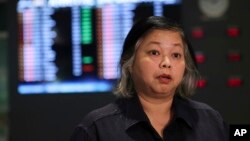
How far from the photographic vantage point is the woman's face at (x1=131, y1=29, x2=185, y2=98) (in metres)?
1.31

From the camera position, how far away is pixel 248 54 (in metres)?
2.46

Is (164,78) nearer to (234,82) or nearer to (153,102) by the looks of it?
(153,102)

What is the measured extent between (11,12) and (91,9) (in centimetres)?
44

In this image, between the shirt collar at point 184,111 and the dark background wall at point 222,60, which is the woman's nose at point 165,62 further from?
the dark background wall at point 222,60

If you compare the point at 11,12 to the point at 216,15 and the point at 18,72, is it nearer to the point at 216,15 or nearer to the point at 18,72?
the point at 18,72

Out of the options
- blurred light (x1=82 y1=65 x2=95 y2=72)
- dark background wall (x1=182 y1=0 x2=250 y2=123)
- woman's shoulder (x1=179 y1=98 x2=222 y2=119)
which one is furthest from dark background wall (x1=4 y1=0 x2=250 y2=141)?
woman's shoulder (x1=179 y1=98 x2=222 y2=119)

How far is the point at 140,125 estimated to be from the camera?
1302 mm

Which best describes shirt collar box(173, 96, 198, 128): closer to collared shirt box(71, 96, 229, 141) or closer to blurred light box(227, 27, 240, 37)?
collared shirt box(71, 96, 229, 141)

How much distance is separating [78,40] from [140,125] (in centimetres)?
127

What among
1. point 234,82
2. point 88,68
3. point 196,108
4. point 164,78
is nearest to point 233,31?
point 234,82

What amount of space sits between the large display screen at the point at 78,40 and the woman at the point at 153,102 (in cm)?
109

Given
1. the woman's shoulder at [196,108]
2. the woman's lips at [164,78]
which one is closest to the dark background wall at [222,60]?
the woman's shoulder at [196,108]

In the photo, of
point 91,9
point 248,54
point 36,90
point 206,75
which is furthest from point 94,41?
point 248,54

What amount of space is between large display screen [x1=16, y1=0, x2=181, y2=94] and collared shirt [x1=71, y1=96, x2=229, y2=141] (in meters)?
1.12
